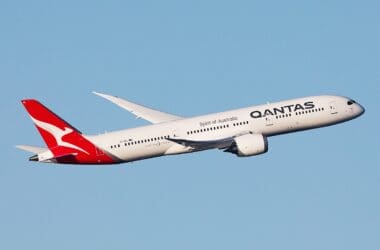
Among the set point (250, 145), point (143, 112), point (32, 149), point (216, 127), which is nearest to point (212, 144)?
point (216, 127)

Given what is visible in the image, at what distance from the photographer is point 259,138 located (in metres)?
98.1

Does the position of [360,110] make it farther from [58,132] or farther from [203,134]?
[58,132]

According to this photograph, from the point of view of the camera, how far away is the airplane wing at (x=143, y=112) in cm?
10988

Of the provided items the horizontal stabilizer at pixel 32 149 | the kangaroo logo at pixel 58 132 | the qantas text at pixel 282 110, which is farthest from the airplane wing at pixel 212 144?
the horizontal stabilizer at pixel 32 149

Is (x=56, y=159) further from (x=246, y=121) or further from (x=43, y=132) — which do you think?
(x=246, y=121)

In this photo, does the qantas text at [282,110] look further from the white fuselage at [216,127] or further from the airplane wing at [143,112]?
the airplane wing at [143,112]

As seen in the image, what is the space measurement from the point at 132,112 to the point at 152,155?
12827 millimetres

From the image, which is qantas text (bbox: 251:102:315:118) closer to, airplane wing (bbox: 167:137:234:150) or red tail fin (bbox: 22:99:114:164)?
airplane wing (bbox: 167:137:234:150)

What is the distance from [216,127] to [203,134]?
61.8 inches

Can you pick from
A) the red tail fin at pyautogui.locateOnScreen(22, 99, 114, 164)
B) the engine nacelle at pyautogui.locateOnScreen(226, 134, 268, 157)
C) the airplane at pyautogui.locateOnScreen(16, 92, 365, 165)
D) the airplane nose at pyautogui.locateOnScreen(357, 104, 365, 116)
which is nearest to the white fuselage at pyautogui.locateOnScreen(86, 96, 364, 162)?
the airplane at pyautogui.locateOnScreen(16, 92, 365, 165)

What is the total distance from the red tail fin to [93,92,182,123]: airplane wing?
412 inches

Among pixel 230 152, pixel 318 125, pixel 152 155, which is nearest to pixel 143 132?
pixel 152 155

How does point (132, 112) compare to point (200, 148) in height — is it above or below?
above

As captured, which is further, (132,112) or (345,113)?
(132,112)
